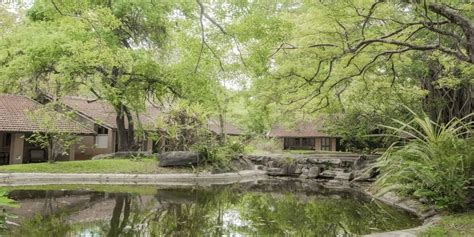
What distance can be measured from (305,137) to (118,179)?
833 inches

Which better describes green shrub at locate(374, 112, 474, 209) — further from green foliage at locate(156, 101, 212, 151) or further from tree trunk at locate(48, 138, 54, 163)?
tree trunk at locate(48, 138, 54, 163)

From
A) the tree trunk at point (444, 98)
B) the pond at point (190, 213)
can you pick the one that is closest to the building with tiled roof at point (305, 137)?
the tree trunk at point (444, 98)

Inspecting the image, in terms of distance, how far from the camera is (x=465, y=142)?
782 cm

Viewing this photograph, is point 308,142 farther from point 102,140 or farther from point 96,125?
point 96,125

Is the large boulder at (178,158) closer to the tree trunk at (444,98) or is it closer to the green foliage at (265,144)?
the tree trunk at (444,98)

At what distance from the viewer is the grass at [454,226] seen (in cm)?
607

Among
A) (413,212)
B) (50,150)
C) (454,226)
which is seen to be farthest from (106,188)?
(454,226)

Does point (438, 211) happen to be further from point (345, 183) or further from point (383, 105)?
point (383, 105)

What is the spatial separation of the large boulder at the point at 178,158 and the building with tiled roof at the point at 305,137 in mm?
14574

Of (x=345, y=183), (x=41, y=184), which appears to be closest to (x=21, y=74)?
(x=41, y=184)

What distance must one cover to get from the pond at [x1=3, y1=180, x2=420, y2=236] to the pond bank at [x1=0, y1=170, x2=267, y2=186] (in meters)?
1.52

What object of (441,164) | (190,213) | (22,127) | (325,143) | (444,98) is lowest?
(190,213)

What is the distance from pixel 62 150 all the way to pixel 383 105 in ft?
49.3

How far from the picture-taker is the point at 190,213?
9406 mm
